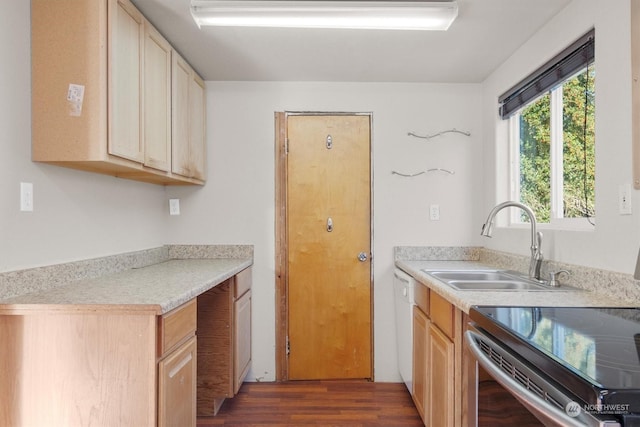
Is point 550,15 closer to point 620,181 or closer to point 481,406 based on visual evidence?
point 620,181

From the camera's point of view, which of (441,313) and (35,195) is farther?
(441,313)

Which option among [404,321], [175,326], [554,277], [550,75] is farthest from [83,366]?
[550,75]

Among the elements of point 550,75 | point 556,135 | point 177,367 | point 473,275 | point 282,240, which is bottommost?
point 177,367

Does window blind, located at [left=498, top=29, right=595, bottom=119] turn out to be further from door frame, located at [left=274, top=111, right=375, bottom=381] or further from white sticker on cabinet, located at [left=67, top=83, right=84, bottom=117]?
white sticker on cabinet, located at [left=67, top=83, right=84, bottom=117]

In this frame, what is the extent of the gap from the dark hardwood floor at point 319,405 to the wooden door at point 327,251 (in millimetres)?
146

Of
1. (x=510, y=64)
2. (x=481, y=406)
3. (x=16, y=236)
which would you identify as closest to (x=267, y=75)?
(x=510, y=64)

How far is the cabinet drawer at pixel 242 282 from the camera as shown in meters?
2.43

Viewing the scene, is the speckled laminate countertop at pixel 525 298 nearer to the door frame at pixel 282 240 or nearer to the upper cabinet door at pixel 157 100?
the door frame at pixel 282 240

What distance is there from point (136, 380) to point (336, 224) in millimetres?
1788

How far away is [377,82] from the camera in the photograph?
2.88 m

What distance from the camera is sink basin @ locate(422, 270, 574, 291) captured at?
1870 millimetres

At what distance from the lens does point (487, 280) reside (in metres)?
A: 2.21

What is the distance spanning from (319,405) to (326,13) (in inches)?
89.7

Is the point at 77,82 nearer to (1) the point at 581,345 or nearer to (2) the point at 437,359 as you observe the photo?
(1) the point at 581,345
